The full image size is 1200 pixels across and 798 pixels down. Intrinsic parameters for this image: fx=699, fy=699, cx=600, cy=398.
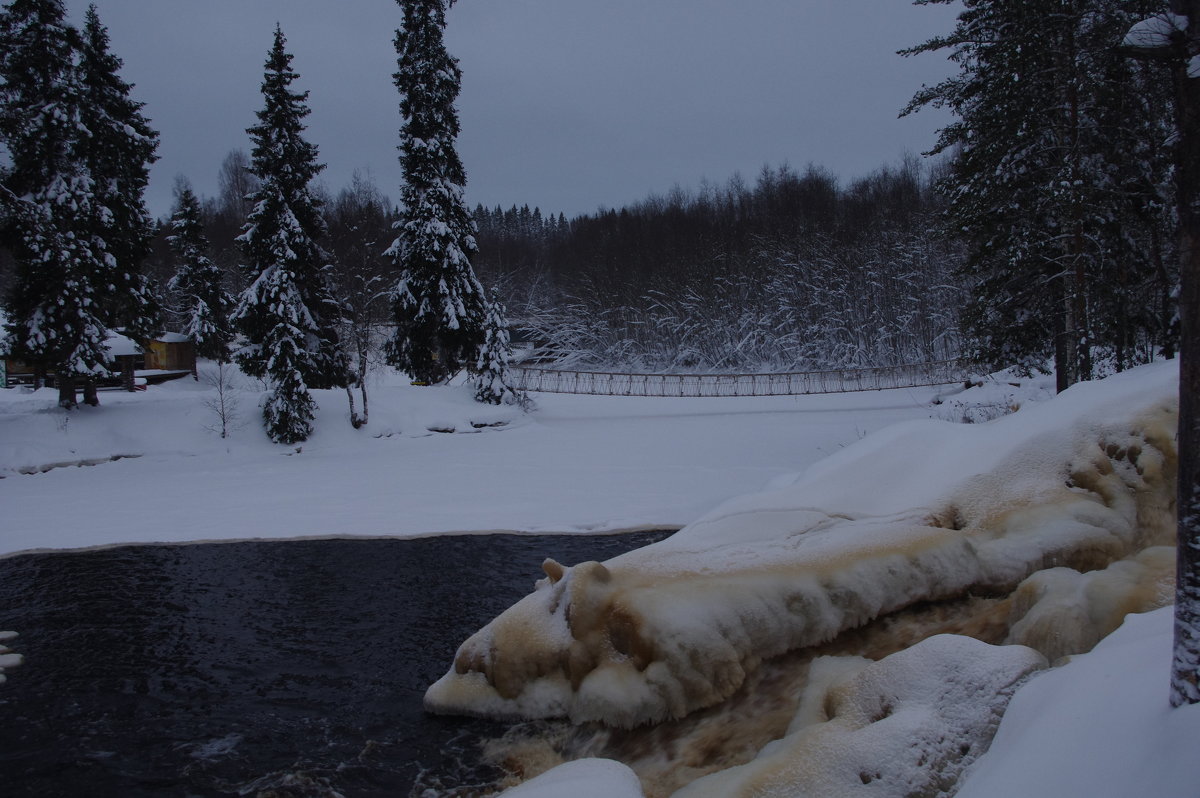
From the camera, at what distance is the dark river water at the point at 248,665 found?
553 cm

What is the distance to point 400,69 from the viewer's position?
2703 cm

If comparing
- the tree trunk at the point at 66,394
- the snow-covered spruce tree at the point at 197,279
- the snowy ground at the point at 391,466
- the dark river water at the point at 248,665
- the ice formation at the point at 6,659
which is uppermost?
the snow-covered spruce tree at the point at 197,279

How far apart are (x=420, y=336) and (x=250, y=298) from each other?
260 inches

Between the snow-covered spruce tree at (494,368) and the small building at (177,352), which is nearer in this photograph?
the snow-covered spruce tree at (494,368)

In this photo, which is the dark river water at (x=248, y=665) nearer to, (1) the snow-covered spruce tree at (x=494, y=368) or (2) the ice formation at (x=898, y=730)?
(2) the ice formation at (x=898, y=730)

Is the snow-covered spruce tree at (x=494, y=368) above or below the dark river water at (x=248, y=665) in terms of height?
above

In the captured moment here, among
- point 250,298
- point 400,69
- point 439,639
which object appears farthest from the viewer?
point 400,69

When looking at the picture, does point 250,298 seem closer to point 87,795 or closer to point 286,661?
point 286,661

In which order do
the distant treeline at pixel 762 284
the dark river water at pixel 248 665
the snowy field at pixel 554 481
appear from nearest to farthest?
the snowy field at pixel 554 481 → the dark river water at pixel 248 665 → the distant treeline at pixel 762 284

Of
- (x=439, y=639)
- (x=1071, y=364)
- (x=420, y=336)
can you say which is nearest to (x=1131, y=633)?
(x=439, y=639)

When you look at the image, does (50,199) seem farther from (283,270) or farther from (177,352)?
A: (177,352)

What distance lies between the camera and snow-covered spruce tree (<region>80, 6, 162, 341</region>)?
21.4m

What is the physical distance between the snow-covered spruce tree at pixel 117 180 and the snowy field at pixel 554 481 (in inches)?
121

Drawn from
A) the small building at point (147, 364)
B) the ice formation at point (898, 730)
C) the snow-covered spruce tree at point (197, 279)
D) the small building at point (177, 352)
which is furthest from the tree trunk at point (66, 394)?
the ice formation at point (898, 730)
